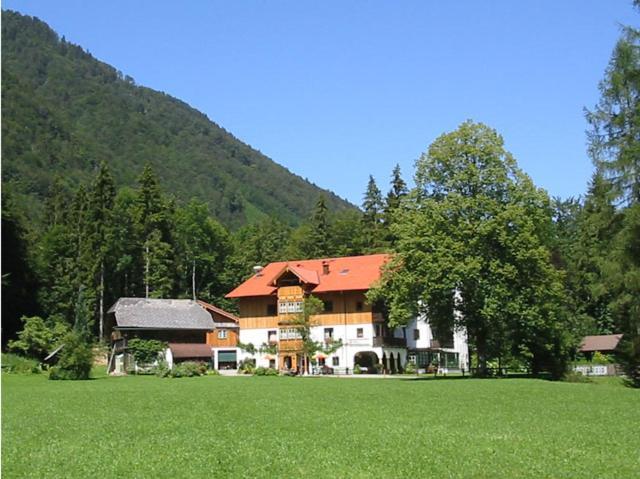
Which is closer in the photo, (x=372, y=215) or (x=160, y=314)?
(x=160, y=314)

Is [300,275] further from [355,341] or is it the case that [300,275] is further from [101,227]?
[101,227]

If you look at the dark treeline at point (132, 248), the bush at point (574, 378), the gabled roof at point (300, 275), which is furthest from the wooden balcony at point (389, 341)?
the dark treeline at point (132, 248)

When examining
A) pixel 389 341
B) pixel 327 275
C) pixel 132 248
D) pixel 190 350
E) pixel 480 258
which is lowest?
pixel 190 350

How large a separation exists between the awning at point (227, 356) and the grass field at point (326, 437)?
152 ft

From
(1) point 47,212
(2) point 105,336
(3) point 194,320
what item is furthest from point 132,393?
(1) point 47,212

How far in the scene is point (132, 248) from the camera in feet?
272

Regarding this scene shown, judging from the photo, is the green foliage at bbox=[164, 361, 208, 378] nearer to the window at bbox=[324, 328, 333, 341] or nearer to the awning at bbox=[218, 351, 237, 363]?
the window at bbox=[324, 328, 333, 341]

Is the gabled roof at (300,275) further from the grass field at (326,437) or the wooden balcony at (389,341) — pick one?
the grass field at (326,437)

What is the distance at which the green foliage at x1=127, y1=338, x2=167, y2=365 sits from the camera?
67.8m

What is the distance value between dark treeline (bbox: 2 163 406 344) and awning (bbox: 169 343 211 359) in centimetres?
950

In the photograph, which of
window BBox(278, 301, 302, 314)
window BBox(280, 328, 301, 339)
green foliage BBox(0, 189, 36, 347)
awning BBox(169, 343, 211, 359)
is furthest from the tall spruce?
window BBox(280, 328, 301, 339)

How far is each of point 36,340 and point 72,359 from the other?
14.9 metres

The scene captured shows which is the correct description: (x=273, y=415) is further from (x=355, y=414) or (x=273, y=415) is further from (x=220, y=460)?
(x=220, y=460)

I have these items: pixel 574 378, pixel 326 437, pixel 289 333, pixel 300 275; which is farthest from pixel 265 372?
pixel 326 437
